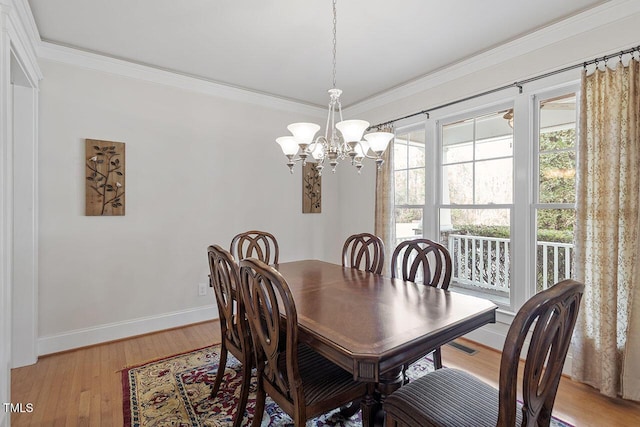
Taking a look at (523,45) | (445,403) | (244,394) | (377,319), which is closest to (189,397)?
(244,394)

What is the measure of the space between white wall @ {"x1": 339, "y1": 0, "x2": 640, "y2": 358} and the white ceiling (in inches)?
4.1

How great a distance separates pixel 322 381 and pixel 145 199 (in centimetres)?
259

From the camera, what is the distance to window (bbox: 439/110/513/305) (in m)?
2.93

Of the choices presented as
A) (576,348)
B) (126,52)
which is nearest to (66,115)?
(126,52)

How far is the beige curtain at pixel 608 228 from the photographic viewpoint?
2.03 m

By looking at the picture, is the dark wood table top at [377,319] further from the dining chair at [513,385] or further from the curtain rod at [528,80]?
the curtain rod at [528,80]

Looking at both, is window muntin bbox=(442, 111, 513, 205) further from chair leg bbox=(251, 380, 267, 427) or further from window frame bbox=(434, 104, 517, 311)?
chair leg bbox=(251, 380, 267, 427)

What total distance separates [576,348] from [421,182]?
2.00 m

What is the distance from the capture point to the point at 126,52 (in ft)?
9.34

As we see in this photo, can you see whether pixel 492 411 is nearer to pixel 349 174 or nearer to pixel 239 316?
pixel 239 316

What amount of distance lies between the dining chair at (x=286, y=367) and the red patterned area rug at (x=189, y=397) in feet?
1.38

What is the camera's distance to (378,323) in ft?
4.75

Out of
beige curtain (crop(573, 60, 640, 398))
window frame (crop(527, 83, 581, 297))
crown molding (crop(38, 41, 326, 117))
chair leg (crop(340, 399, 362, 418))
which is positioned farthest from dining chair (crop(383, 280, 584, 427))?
crown molding (crop(38, 41, 326, 117))

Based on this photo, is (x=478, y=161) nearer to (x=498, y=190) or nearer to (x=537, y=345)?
(x=498, y=190)
